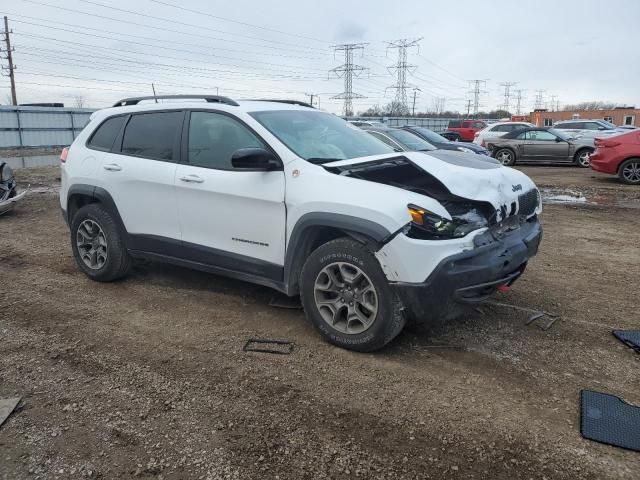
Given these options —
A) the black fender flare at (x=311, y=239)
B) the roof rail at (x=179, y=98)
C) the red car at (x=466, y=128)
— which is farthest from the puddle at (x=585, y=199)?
the red car at (x=466, y=128)

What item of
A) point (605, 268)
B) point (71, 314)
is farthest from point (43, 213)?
point (605, 268)

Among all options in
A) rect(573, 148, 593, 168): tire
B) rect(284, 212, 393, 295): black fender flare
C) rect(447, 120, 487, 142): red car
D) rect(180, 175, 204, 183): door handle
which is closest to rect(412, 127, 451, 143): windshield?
rect(573, 148, 593, 168): tire

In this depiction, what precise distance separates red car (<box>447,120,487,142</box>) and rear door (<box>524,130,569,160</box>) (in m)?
13.2

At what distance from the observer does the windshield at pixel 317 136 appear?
4.21 meters

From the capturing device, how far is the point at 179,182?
179 inches

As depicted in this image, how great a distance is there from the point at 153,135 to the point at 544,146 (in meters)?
16.8

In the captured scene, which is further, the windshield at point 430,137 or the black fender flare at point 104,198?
the windshield at point 430,137

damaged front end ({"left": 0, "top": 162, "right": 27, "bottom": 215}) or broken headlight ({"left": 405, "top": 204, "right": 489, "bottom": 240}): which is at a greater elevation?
broken headlight ({"left": 405, "top": 204, "right": 489, "bottom": 240})

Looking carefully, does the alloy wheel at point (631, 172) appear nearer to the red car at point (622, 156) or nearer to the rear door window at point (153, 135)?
the red car at point (622, 156)

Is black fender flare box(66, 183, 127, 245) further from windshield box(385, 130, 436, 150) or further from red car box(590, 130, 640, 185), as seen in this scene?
red car box(590, 130, 640, 185)

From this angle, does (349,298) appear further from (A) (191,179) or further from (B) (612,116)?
(B) (612,116)

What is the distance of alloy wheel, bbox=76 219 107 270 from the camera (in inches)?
208

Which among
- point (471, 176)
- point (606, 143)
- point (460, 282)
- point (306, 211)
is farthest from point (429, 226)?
point (606, 143)

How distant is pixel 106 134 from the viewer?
5.34 meters
